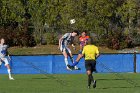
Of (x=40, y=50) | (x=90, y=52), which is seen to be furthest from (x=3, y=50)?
(x=40, y=50)

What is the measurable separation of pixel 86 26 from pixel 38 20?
496 centimetres

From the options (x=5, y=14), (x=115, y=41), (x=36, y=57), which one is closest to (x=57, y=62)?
(x=36, y=57)

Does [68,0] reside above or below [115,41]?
above

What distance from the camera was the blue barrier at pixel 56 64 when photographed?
3612 cm

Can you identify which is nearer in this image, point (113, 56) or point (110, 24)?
point (113, 56)

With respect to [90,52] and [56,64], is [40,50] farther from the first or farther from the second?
[90,52]

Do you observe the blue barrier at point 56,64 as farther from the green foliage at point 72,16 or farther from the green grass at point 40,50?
the green foliage at point 72,16

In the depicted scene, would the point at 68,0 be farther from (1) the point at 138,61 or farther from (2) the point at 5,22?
(1) the point at 138,61

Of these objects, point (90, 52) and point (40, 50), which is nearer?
point (90, 52)

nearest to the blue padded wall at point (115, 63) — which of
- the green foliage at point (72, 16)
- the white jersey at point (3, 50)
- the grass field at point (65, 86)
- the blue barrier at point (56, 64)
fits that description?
the blue barrier at point (56, 64)

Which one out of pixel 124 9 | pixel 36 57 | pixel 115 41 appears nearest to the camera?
pixel 36 57

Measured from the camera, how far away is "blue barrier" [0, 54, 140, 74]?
3612cm

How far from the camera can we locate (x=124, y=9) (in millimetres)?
55719

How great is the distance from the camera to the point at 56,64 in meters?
36.6
